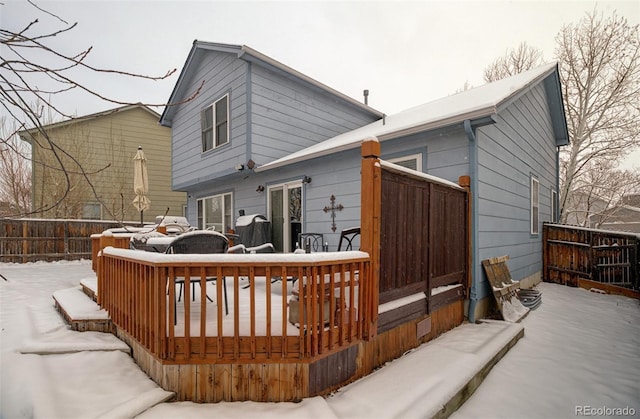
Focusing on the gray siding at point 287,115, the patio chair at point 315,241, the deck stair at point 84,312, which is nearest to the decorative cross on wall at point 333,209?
the patio chair at point 315,241

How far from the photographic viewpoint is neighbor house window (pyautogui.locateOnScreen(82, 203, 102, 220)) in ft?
40.4

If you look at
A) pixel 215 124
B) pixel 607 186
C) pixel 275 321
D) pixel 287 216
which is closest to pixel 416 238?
pixel 275 321

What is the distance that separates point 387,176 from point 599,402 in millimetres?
2568

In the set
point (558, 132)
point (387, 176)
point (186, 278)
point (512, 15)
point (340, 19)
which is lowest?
point (186, 278)

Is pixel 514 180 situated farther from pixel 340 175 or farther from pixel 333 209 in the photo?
pixel 333 209

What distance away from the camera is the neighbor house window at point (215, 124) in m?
7.97

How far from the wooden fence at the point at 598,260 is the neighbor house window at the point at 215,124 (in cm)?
839

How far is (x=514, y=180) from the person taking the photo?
5.79 m

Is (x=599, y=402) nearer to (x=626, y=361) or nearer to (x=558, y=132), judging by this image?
(x=626, y=361)

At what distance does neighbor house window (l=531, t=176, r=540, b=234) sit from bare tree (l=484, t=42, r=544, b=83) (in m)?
9.67

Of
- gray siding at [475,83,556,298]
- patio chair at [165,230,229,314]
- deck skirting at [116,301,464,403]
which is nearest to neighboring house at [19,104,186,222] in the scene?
patio chair at [165,230,229,314]

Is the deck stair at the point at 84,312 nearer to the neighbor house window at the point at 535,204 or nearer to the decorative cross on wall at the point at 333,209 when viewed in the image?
the decorative cross on wall at the point at 333,209

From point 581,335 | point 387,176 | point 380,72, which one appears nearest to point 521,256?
point 581,335

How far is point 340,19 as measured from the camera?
246 inches
